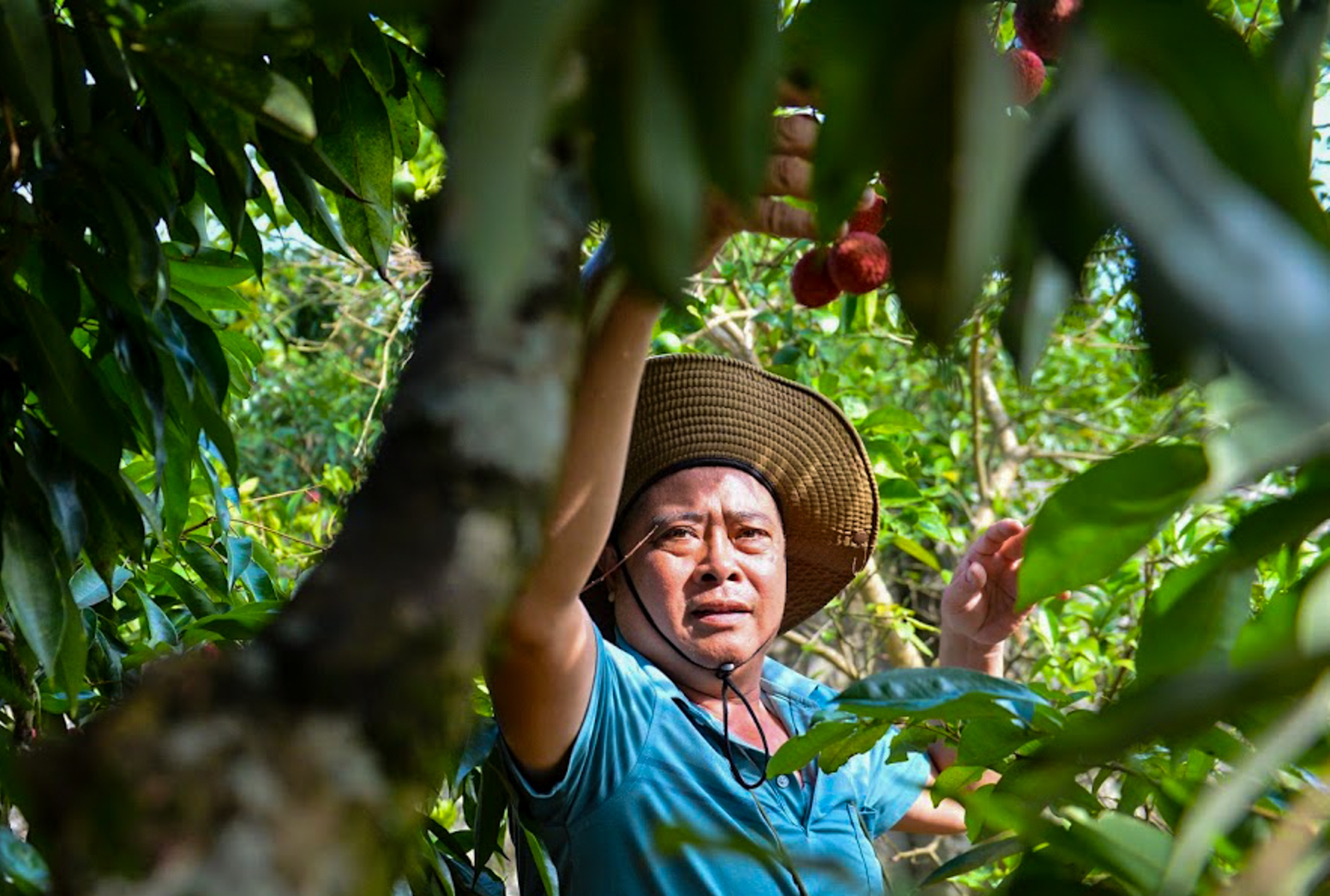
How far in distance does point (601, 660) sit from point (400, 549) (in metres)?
1.13

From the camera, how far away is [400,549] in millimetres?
390

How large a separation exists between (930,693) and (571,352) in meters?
0.35

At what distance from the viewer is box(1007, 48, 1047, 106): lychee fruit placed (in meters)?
0.98

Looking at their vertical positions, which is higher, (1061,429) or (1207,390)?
(1061,429)

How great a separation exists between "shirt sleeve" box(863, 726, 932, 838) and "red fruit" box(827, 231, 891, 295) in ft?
2.99

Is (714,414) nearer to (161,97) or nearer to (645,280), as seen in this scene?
(161,97)

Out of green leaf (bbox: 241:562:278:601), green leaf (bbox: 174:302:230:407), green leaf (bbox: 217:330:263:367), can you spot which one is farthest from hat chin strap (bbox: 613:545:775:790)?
green leaf (bbox: 174:302:230:407)

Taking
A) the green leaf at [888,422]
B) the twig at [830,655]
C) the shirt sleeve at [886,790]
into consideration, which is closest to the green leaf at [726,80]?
the shirt sleeve at [886,790]

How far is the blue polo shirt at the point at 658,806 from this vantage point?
151 cm

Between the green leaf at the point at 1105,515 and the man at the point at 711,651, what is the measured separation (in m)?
0.49

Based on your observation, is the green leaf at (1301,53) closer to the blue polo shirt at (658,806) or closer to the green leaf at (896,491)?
the blue polo shirt at (658,806)

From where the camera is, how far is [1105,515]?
2.00 feet

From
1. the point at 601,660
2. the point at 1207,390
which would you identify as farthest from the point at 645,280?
the point at 601,660

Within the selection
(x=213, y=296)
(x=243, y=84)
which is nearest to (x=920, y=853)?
(x=213, y=296)
